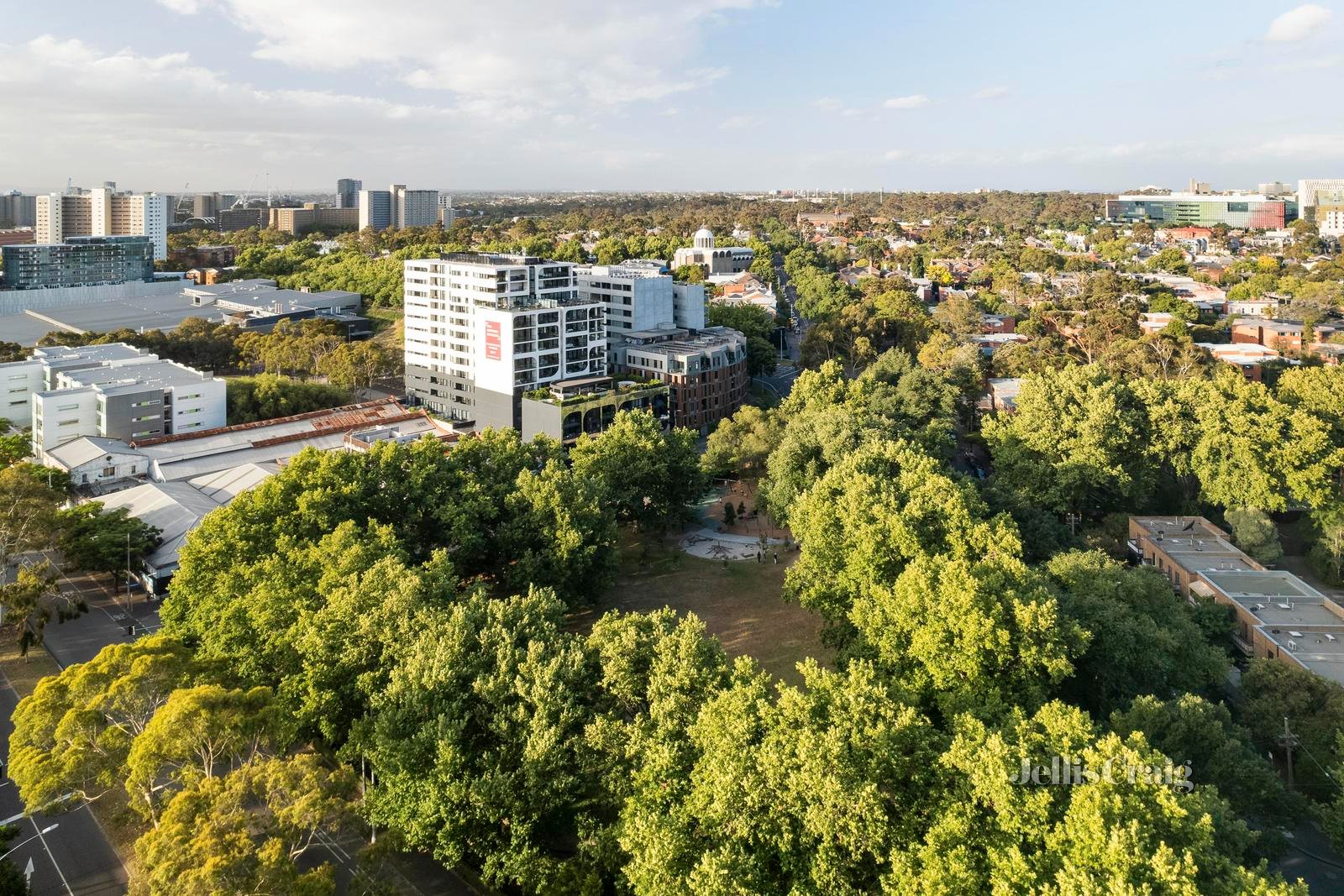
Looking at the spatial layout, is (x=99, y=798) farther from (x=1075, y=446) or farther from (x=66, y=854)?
(x=1075, y=446)

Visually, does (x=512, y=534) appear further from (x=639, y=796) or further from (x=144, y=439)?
(x=144, y=439)

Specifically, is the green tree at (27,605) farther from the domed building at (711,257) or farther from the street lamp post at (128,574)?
the domed building at (711,257)

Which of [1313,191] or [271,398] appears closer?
[271,398]

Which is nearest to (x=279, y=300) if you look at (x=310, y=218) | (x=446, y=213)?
(x=310, y=218)

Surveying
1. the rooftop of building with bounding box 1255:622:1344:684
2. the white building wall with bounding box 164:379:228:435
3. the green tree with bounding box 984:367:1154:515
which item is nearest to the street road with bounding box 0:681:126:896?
the rooftop of building with bounding box 1255:622:1344:684

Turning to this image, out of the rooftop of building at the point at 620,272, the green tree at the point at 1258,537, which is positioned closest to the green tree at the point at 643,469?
the green tree at the point at 1258,537

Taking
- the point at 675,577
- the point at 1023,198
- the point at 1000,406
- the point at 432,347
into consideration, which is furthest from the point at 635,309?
the point at 1023,198
